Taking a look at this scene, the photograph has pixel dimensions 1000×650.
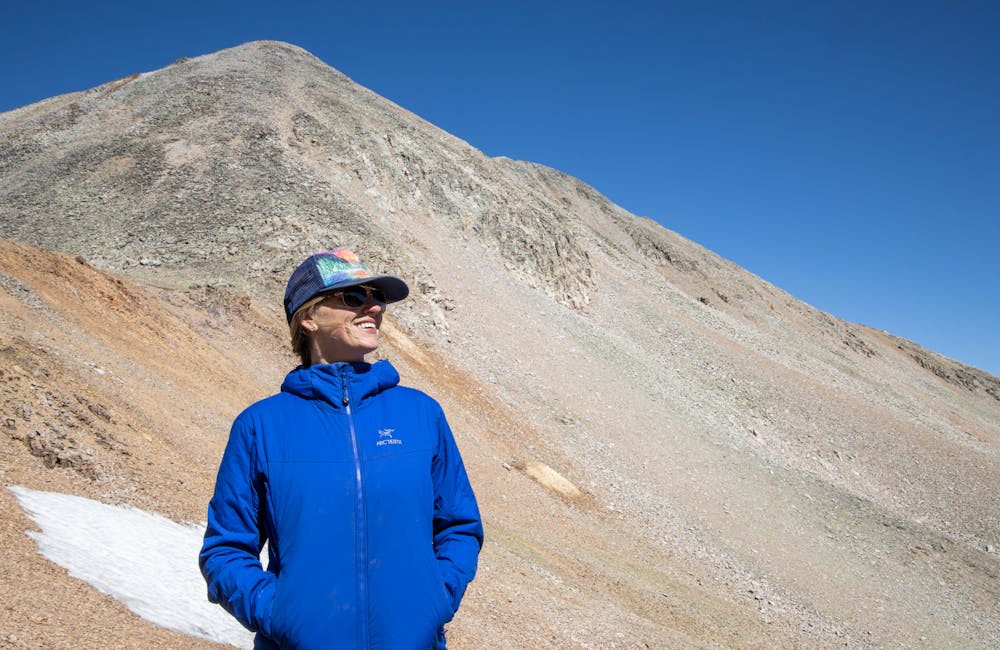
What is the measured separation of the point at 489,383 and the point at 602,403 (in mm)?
5224

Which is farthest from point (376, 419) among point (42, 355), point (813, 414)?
point (813, 414)

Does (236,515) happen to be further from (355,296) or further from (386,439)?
(355,296)

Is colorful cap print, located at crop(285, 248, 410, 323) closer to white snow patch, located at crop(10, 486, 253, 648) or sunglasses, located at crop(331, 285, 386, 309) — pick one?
sunglasses, located at crop(331, 285, 386, 309)

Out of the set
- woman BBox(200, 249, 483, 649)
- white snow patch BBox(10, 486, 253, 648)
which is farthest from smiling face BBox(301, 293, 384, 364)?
white snow patch BBox(10, 486, 253, 648)

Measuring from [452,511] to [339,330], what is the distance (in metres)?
1.14

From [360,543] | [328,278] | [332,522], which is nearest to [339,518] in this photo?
[332,522]

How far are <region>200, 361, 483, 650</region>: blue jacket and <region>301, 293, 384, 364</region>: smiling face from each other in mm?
201

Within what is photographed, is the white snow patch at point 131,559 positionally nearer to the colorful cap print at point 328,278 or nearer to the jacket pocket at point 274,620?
the jacket pocket at point 274,620

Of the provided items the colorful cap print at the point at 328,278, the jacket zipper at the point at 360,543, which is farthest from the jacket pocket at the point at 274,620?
the colorful cap print at the point at 328,278

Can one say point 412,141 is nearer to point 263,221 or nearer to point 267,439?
point 263,221

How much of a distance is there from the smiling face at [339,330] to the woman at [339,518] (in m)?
0.13

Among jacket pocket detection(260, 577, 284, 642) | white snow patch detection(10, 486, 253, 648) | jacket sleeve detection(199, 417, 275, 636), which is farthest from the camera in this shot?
white snow patch detection(10, 486, 253, 648)

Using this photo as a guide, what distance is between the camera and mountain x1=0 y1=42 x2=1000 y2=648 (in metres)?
11.2

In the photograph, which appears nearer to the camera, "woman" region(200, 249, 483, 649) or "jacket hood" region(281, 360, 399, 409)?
"woman" region(200, 249, 483, 649)
